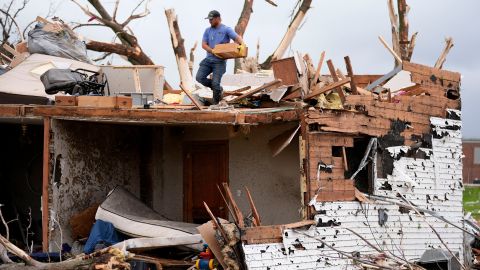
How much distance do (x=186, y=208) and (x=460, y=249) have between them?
4.67 meters

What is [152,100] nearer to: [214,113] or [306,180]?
[214,113]

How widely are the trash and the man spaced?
337 centimetres

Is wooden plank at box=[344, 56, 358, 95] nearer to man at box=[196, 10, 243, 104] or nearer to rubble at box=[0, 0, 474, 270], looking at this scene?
rubble at box=[0, 0, 474, 270]

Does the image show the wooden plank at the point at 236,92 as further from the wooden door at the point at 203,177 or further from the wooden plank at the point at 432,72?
the wooden plank at the point at 432,72

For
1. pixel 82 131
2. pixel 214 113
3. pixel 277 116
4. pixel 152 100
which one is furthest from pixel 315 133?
pixel 82 131

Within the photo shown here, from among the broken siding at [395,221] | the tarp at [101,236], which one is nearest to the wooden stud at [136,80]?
the tarp at [101,236]

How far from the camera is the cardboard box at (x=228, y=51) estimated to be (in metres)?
11.1

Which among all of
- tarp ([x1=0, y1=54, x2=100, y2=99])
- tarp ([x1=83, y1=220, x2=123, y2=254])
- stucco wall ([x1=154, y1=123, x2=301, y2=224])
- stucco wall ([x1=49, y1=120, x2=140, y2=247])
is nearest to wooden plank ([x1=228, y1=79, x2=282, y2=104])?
stucco wall ([x1=154, y1=123, x2=301, y2=224])

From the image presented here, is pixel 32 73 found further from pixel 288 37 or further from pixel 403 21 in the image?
pixel 403 21

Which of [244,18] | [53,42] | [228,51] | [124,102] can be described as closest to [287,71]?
[228,51]

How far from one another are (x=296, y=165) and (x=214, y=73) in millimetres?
1860

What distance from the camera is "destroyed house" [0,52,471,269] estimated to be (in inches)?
397

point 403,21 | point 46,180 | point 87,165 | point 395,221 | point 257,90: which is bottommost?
point 395,221

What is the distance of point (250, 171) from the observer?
1216 centimetres
